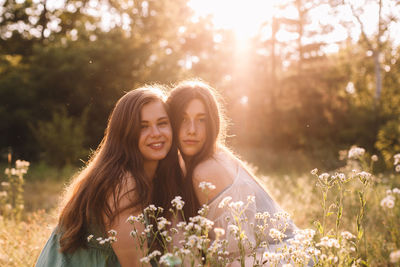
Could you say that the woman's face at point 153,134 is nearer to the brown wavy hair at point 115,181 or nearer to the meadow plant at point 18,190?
the brown wavy hair at point 115,181

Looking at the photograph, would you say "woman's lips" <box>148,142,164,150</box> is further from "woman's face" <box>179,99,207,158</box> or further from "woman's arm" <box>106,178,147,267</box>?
"woman's arm" <box>106,178,147,267</box>

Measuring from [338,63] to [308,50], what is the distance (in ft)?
18.4

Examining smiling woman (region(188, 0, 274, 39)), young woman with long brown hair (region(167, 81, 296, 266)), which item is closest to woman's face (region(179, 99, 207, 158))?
young woman with long brown hair (region(167, 81, 296, 266))

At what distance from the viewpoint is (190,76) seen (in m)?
15.0

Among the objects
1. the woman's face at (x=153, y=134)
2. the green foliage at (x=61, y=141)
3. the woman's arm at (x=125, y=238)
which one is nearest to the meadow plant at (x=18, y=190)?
the woman's face at (x=153, y=134)

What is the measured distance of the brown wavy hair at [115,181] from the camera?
2.81m

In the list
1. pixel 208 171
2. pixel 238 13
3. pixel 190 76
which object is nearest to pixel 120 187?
pixel 208 171

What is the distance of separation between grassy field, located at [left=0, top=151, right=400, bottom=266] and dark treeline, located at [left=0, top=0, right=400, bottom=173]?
16.6ft

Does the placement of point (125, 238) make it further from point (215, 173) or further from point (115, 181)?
point (215, 173)

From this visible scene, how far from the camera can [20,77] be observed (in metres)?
15.3

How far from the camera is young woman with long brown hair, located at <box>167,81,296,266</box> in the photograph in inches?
128

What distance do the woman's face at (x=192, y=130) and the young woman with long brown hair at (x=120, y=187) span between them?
149 mm

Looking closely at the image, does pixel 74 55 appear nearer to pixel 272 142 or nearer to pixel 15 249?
pixel 272 142

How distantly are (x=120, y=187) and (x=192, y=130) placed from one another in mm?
1005
